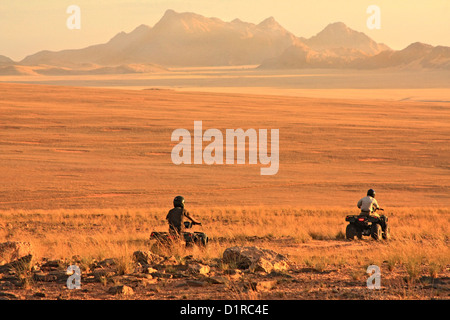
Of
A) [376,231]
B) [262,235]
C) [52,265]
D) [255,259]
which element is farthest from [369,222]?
[52,265]

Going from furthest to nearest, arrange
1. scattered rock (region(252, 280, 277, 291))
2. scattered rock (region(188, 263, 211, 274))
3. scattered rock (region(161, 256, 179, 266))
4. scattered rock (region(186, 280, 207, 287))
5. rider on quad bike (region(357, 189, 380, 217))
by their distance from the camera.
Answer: rider on quad bike (region(357, 189, 380, 217)), scattered rock (region(161, 256, 179, 266)), scattered rock (region(188, 263, 211, 274)), scattered rock (region(186, 280, 207, 287)), scattered rock (region(252, 280, 277, 291))

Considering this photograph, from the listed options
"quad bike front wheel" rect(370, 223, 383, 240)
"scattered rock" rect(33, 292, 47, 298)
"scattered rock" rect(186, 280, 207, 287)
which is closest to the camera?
"scattered rock" rect(33, 292, 47, 298)

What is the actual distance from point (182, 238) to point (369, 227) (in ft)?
22.1

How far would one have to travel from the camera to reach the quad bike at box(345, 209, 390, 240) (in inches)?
679

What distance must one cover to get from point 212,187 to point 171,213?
83.8 ft

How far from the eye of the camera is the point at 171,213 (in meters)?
12.8

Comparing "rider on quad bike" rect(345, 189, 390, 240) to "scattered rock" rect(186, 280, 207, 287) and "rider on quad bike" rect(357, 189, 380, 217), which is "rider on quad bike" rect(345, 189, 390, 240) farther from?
"scattered rock" rect(186, 280, 207, 287)

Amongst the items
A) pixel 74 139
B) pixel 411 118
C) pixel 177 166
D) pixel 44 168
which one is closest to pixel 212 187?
pixel 177 166

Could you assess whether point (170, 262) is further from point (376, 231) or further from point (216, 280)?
point (376, 231)

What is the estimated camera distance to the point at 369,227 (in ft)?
57.6

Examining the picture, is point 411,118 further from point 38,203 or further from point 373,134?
point 38,203

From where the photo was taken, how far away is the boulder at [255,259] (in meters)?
10.3

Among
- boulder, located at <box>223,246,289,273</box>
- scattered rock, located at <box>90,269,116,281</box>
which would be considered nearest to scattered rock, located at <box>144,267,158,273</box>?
scattered rock, located at <box>90,269,116,281</box>

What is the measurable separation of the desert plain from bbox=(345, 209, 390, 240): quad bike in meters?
0.44
